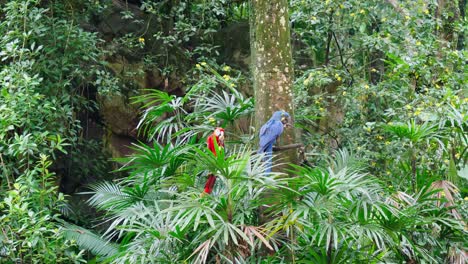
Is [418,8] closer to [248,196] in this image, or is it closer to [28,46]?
[248,196]

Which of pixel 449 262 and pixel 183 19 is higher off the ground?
pixel 183 19

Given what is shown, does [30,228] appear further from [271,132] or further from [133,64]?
[133,64]

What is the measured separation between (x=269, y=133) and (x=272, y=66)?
485 mm

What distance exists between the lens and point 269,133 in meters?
3.98

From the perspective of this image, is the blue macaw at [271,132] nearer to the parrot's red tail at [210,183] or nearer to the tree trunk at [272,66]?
the tree trunk at [272,66]

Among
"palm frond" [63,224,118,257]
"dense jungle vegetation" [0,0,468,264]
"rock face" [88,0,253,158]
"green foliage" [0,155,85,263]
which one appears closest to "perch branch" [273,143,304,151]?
"dense jungle vegetation" [0,0,468,264]

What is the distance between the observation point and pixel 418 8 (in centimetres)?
613

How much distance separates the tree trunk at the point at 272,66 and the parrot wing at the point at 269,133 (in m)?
0.14

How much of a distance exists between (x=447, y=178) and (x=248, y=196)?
6.36 feet

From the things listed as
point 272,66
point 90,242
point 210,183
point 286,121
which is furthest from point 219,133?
point 90,242

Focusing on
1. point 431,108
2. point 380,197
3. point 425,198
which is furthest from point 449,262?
point 431,108

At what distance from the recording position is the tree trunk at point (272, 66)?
13.7 feet

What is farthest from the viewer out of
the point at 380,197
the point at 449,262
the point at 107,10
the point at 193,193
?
the point at 107,10

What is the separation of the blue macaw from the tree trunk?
12 centimetres
